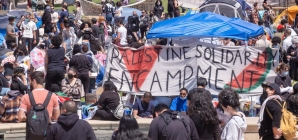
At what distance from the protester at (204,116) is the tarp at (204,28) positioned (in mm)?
6052

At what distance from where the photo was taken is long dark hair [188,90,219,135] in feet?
30.1

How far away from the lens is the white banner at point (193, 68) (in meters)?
14.5

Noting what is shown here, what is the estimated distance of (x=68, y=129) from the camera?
8.63m

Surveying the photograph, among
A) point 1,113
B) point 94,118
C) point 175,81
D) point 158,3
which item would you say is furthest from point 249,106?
point 158,3

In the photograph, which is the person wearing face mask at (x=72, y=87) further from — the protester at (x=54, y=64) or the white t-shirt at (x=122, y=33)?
the white t-shirt at (x=122, y=33)

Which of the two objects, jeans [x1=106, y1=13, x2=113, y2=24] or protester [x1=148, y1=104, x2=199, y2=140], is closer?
protester [x1=148, y1=104, x2=199, y2=140]

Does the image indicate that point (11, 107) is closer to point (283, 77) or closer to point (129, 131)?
point (129, 131)

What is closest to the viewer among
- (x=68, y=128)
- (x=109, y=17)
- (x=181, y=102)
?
(x=68, y=128)

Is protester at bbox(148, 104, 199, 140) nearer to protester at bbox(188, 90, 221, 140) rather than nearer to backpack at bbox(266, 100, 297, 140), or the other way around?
protester at bbox(188, 90, 221, 140)

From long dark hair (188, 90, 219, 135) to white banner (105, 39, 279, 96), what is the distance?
511cm

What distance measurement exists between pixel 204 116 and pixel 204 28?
6665 millimetres

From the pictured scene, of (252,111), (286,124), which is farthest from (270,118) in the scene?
(252,111)

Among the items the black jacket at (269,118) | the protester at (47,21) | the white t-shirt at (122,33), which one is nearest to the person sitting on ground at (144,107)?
the black jacket at (269,118)

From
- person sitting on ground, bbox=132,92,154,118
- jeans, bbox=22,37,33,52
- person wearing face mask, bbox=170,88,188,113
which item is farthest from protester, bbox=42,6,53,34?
person wearing face mask, bbox=170,88,188,113
